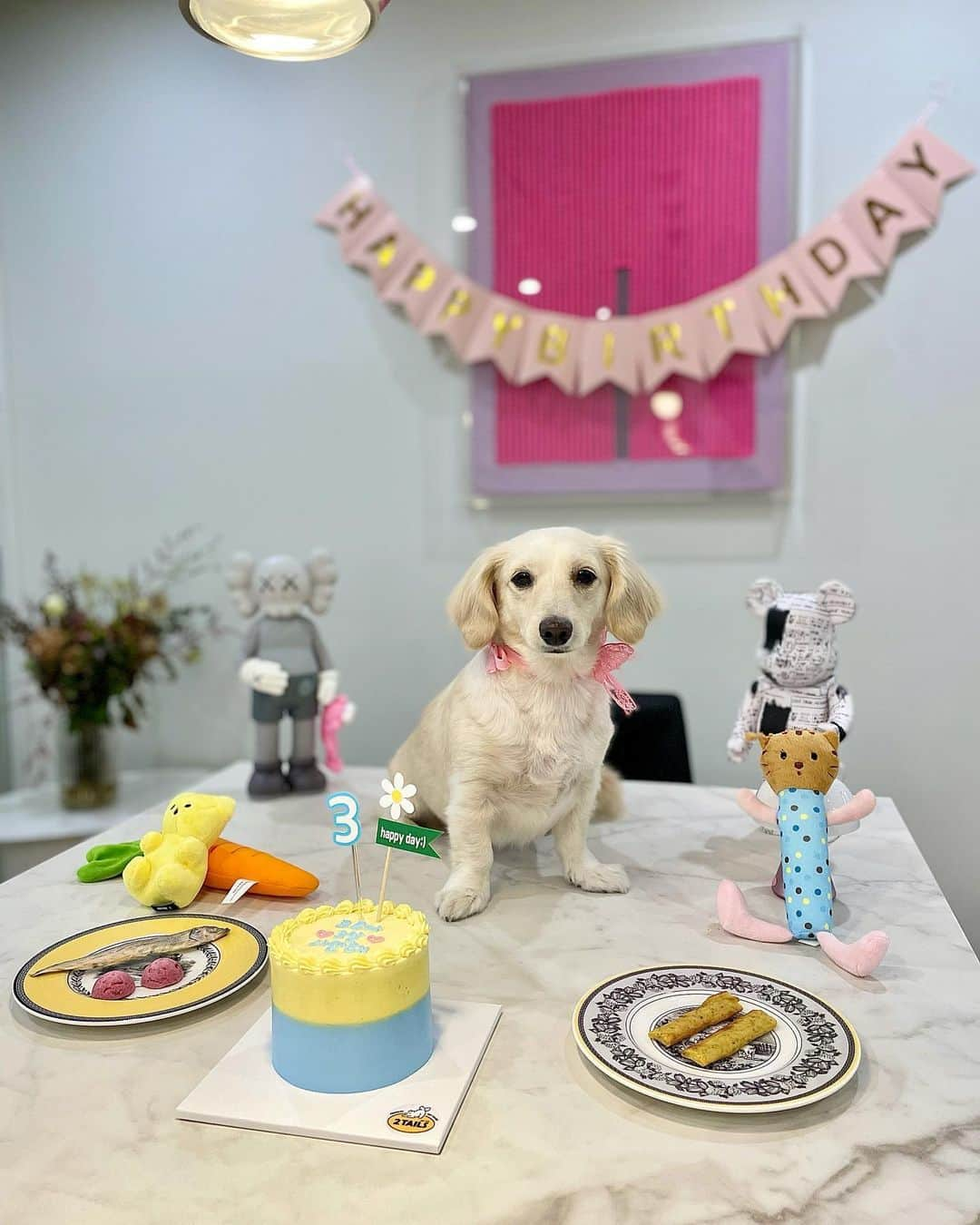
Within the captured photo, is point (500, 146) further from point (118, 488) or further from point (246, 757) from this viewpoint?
point (246, 757)

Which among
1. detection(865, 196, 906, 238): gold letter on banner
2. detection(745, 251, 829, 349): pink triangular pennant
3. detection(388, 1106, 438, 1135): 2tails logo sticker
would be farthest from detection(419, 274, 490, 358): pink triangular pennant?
detection(388, 1106, 438, 1135): 2tails logo sticker

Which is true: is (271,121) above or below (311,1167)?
above

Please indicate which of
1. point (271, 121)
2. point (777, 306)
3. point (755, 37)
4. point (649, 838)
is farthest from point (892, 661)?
point (271, 121)

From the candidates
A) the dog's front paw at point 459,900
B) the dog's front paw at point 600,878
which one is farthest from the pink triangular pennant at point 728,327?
the dog's front paw at point 459,900

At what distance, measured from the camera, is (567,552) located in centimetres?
122

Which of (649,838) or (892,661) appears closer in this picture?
(649,838)

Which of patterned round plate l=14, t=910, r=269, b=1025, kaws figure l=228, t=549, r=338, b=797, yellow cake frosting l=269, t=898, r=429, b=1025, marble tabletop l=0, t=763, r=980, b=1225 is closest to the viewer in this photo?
marble tabletop l=0, t=763, r=980, b=1225

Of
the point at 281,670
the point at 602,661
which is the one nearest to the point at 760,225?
the point at 602,661

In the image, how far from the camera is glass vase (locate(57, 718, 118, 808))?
2.20 m

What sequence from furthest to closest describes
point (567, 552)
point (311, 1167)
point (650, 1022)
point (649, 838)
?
point (649, 838)
point (567, 552)
point (650, 1022)
point (311, 1167)

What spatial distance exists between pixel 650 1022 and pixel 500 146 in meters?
1.98

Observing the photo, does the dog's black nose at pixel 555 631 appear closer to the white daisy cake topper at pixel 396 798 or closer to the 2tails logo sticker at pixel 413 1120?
the white daisy cake topper at pixel 396 798

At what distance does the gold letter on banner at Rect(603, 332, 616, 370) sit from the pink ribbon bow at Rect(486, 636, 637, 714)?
3.43 ft

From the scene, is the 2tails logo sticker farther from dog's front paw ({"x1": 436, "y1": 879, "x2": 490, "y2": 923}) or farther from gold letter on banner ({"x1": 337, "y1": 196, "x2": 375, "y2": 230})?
gold letter on banner ({"x1": 337, "y1": 196, "x2": 375, "y2": 230})
